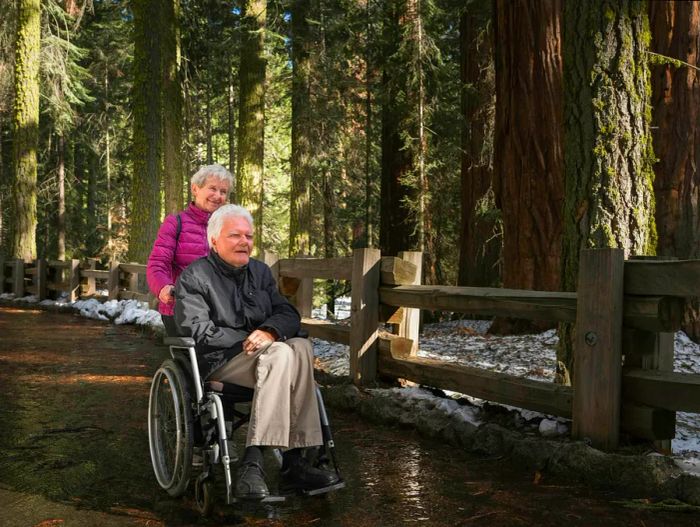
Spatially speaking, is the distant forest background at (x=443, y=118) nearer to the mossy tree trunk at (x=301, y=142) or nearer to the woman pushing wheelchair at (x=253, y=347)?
the mossy tree trunk at (x=301, y=142)

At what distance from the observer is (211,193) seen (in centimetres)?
492

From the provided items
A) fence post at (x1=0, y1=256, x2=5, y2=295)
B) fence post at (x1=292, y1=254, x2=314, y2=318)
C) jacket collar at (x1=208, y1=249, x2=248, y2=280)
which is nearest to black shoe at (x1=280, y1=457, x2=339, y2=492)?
jacket collar at (x1=208, y1=249, x2=248, y2=280)

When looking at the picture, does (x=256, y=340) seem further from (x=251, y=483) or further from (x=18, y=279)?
(x=18, y=279)

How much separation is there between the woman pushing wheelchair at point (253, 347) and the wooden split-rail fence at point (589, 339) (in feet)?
5.38

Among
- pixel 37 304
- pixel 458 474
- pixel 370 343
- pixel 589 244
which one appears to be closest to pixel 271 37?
pixel 37 304

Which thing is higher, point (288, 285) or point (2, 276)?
point (288, 285)

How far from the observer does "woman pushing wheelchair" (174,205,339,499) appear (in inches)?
141

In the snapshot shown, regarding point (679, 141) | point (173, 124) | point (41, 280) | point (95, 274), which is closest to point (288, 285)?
point (679, 141)

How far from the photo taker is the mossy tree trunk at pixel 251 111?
15016 millimetres

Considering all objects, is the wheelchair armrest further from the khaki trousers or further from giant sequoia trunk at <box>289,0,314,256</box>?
giant sequoia trunk at <box>289,0,314,256</box>

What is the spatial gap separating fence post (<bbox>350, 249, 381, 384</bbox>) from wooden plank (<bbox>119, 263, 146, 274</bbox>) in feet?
27.4

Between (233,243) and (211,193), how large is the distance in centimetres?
103

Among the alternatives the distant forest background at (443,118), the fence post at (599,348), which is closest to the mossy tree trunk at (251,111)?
the distant forest background at (443,118)

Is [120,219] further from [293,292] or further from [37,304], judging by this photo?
[293,292]
